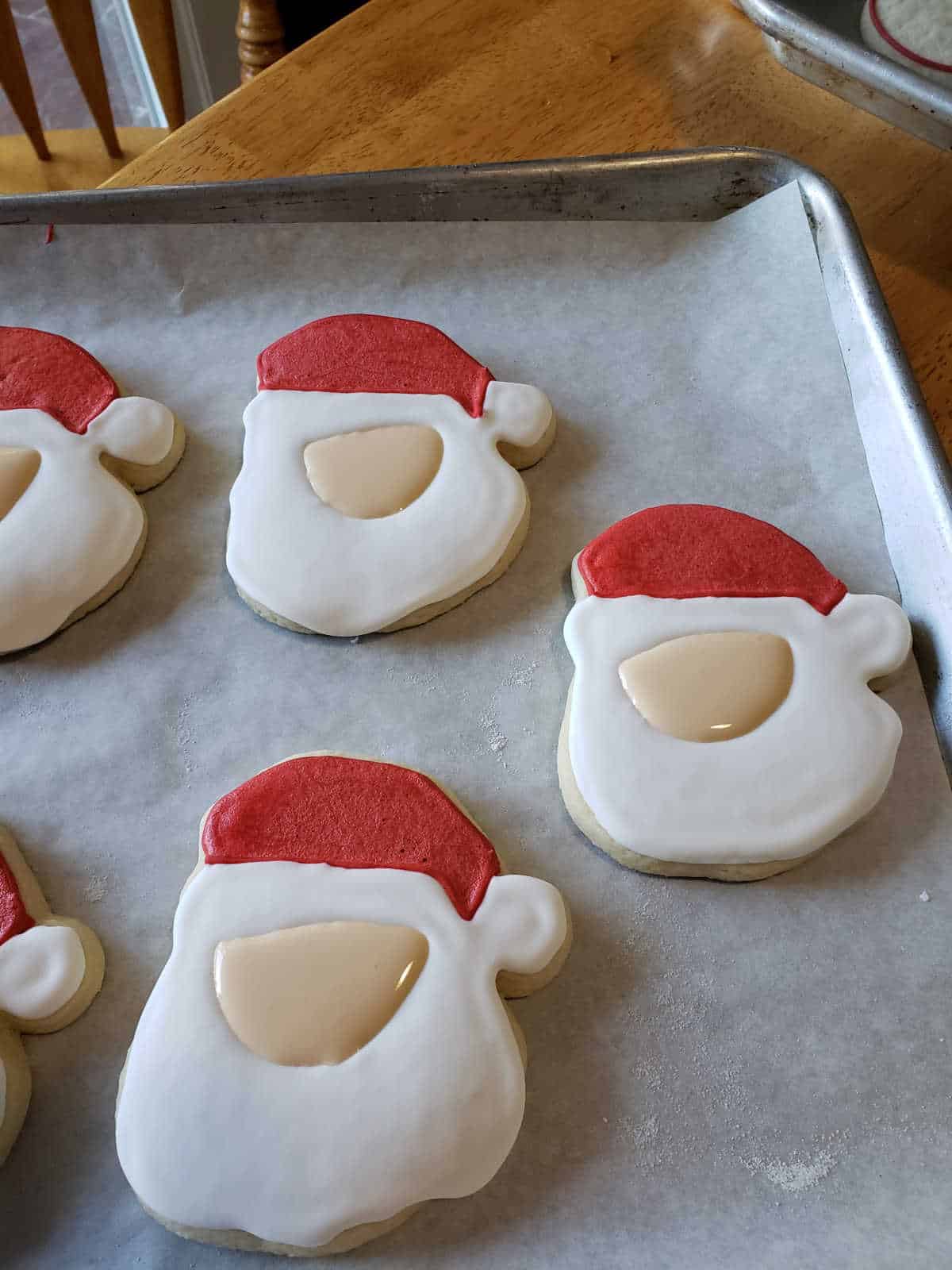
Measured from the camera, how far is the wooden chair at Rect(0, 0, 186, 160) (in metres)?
1.60

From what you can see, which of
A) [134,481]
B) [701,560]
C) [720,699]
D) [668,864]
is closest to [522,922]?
[668,864]

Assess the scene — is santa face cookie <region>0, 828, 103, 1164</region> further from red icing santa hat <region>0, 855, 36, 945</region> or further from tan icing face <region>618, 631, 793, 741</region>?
tan icing face <region>618, 631, 793, 741</region>

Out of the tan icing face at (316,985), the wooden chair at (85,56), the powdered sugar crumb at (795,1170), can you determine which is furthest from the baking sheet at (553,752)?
the wooden chair at (85,56)

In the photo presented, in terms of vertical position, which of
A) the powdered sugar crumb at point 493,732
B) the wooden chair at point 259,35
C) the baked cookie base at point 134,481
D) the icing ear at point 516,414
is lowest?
the powdered sugar crumb at point 493,732

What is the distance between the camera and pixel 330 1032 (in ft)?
2.45

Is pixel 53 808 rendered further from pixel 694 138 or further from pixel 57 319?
pixel 694 138

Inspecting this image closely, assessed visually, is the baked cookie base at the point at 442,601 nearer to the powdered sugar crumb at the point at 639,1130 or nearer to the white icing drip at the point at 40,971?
the white icing drip at the point at 40,971

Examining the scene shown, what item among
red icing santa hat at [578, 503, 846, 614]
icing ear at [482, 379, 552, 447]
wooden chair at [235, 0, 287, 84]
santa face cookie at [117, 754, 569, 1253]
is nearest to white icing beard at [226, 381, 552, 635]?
icing ear at [482, 379, 552, 447]

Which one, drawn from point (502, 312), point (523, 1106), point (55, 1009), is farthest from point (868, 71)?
point (55, 1009)

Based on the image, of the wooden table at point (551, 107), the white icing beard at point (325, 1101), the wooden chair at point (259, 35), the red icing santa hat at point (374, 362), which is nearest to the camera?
the white icing beard at point (325, 1101)

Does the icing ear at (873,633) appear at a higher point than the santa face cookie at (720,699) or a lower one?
higher

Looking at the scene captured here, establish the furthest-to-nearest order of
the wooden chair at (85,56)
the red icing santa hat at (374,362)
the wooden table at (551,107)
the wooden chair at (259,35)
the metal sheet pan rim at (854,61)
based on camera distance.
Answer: the wooden chair at (85,56) < the wooden chair at (259,35) < the wooden table at (551,107) < the red icing santa hat at (374,362) < the metal sheet pan rim at (854,61)

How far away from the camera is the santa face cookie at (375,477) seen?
94 cm

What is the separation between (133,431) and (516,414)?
0.37 meters
